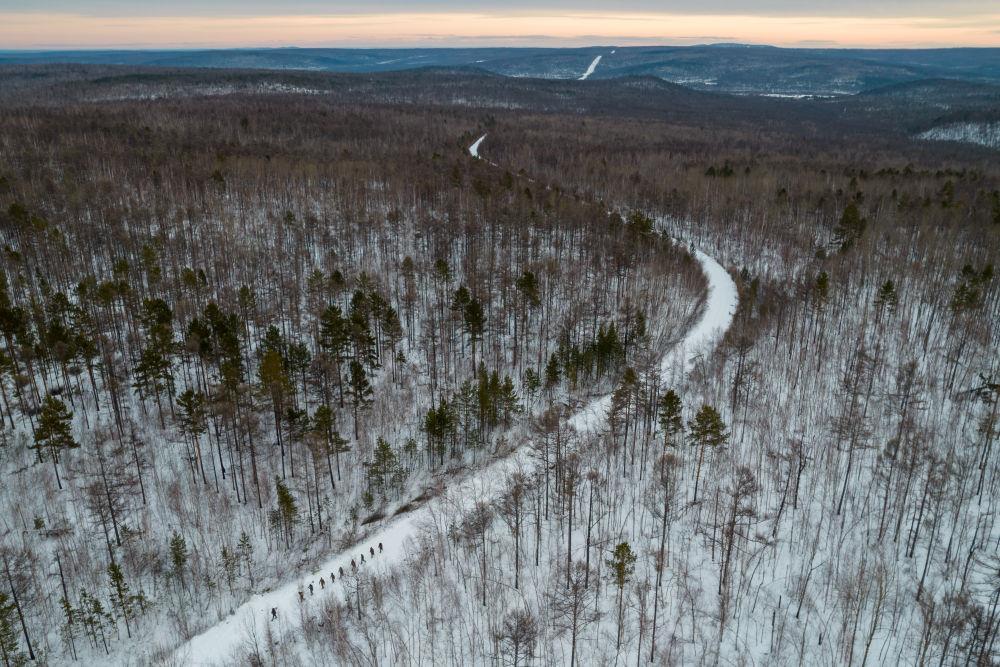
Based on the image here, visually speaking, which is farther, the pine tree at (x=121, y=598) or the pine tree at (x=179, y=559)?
the pine tree at (x=179, y=559)

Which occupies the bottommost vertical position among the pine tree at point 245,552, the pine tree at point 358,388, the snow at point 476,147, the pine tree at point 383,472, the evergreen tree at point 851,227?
the pine tree at point 245,552

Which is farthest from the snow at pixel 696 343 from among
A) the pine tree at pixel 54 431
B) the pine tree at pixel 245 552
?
the pine tree at pixel 54 431

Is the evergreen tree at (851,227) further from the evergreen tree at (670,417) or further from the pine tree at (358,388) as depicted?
the pine tree at (358,388)

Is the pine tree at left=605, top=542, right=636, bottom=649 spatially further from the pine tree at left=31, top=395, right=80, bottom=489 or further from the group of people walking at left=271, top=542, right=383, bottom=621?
the pine tree at left=31, top=395, right=80, bottom=489

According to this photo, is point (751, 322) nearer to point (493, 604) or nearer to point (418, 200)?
point (493, 604)

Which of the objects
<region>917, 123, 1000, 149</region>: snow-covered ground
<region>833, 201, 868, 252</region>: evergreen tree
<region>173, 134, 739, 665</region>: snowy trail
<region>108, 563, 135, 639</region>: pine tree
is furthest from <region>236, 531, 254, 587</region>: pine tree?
<region>917, 123, 1000, 149</region>: snow-covered ground

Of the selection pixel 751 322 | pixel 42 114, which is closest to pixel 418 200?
pixel 751 322

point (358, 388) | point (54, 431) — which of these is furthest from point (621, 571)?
point (54, 431)
